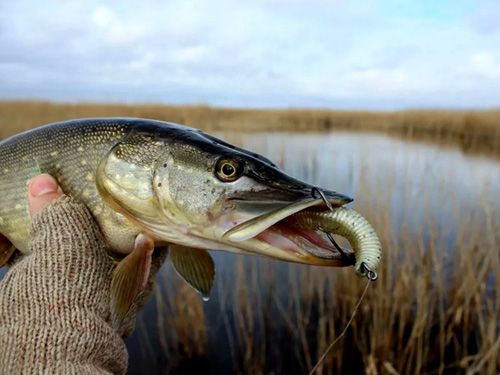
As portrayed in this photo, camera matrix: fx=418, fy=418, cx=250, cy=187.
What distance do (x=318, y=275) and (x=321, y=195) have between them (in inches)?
105

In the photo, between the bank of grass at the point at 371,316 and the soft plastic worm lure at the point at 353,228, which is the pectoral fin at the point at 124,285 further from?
the bank of grass at the point at 371,316

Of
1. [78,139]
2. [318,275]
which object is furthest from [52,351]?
[318,275]

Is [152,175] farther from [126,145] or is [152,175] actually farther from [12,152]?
[12,152]

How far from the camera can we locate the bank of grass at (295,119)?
9.91 metres

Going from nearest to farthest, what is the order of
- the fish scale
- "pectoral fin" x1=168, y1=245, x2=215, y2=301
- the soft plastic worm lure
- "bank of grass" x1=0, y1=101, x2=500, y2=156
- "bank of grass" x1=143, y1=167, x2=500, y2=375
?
the soft plastic worm lure < the fish scale < "pectoral fin" x1=168, y1=245, x2=215, y2=301 < "bank of grass" x1=143, y1=167, x2=500, y2=375 < "bank of grass" x1=0, y1=101, x2=500, y2=156

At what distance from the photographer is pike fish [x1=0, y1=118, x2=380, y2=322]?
1.21 m

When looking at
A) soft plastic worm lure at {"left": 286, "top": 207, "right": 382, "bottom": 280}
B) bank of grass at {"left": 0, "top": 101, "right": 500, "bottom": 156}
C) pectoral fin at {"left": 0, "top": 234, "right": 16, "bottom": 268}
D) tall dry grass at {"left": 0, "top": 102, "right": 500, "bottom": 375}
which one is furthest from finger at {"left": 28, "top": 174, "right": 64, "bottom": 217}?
bank of grass at {"left": 0, "top": 101, "right": 500, "bottom": 156}

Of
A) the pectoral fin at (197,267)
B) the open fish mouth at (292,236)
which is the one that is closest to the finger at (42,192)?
the pectoral fin at (197,267)

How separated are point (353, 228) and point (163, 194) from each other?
614 mm

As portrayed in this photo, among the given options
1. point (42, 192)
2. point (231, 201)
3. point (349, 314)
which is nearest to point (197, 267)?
point (231, 201)

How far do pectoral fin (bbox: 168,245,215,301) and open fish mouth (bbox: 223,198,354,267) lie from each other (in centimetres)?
36

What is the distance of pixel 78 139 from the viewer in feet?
4.82

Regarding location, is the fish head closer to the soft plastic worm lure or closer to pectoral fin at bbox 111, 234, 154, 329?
the soft plastic worm lure

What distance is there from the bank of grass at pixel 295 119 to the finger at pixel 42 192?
227 inches
